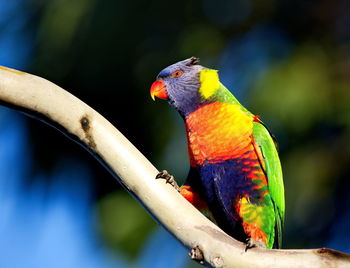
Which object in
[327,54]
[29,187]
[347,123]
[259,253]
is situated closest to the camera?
[259,253]

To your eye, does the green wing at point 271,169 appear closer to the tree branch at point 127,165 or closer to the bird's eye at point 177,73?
the bird's eye at point 177,73

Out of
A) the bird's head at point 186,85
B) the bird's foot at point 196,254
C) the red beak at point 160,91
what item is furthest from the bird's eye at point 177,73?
the bird's foot at point 196,254

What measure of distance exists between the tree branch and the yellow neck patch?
1.27 metres

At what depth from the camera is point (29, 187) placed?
16.9 feet

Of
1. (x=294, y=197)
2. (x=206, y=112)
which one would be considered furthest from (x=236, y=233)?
(x=294, y=197)

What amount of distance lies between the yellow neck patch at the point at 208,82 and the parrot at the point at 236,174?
15 centimetres

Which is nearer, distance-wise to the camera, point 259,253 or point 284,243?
point 259,253

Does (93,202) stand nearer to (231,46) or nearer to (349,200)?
(231,46)

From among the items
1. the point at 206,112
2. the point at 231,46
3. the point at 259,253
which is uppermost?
the point at 231,46

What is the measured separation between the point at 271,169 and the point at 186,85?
815 mm

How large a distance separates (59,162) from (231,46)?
2.18 metres

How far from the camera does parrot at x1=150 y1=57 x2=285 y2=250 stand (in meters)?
2.77

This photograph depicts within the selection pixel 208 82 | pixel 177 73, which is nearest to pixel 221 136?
pixel 208 82

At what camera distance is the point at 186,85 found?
320 cm
